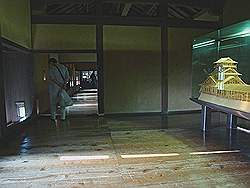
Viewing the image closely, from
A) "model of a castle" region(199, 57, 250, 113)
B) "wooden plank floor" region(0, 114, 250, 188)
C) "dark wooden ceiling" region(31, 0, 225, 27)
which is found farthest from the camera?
"dark wooden ceiling" region(31, 0, 225, 27)

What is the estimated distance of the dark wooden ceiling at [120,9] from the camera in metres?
6.25

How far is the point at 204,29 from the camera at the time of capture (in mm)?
7031

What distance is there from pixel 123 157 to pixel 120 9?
5.28 metres

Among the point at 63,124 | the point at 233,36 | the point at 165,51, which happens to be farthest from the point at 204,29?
the point at 63,124

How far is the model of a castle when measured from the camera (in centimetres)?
343

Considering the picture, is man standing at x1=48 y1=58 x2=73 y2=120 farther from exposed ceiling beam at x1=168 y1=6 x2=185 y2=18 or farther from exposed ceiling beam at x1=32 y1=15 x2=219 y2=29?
exposed ceiling beam at x1=168 y1=6 x2=185 y2=18

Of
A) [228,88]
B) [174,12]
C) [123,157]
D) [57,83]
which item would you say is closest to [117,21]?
[174,12]

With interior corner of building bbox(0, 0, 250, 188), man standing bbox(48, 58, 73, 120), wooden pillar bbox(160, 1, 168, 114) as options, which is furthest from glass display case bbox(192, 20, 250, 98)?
man standing bbox(48, 58, 73, 120)

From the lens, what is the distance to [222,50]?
208 inches

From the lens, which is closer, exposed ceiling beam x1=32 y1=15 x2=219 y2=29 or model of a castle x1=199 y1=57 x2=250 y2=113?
model of a castle x1=199 y1=57 x2=250 y2=113

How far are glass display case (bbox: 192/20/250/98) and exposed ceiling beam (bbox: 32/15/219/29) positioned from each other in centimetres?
89

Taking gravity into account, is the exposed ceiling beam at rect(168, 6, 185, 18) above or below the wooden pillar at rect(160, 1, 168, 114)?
above

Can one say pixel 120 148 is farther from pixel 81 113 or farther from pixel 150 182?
pixel 81 113

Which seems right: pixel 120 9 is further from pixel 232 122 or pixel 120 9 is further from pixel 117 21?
pixel 232 122
